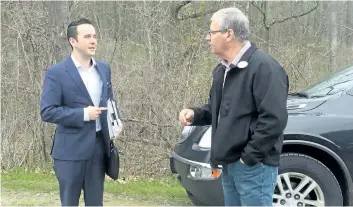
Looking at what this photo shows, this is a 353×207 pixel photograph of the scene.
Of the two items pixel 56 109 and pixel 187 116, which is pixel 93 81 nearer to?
pixel 56 109

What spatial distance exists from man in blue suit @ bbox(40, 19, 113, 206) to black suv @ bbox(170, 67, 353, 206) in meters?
1.09

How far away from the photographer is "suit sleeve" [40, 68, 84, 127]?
3.83 m

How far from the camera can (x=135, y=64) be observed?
9.49m

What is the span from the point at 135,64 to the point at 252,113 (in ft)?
20.9

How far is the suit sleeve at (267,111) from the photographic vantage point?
315 cm

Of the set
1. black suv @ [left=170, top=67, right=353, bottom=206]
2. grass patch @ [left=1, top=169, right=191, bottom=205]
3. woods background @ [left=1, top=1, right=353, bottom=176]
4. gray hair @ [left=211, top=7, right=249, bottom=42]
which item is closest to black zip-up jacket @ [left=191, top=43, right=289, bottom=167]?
gray hair @ [left=211, top=7, right=249, bottom=42]

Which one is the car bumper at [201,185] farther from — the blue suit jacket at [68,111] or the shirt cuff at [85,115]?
the shirt cuff at [85,115]

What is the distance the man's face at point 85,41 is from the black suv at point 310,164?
5.05 ft

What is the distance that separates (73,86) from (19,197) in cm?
274

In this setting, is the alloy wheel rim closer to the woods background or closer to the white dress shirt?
the white dress shirt

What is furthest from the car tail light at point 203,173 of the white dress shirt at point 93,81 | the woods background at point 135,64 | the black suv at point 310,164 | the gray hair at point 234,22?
the woods background at point 135,64

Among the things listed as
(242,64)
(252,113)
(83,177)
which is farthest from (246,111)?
(83,177)

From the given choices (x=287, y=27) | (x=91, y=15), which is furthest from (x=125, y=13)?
(x=287, y=27)

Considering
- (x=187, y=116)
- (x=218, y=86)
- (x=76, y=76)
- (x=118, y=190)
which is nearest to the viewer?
(x=218, y=86)
